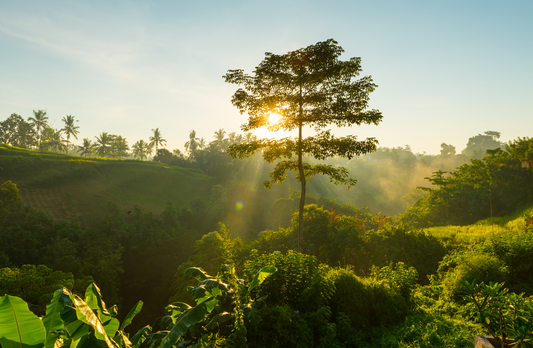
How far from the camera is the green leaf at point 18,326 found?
234 centimetres

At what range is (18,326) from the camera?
2377 millimetres

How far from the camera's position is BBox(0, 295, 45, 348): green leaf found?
7.69ft

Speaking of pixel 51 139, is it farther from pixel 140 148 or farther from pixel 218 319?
pixel 218 319

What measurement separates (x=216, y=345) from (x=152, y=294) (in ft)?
64.7

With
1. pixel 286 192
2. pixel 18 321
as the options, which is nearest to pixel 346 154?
pixel 18 321

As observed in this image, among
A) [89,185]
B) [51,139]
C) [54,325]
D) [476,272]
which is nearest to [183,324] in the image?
[54,325]

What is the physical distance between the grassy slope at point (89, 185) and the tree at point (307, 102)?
25977mm

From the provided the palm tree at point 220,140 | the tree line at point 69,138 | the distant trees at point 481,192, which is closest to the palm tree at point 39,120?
the tree line at point 69,138

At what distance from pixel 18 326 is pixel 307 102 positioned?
34.1 ft

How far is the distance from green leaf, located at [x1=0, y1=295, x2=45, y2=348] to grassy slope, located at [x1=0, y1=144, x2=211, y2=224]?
31309mm

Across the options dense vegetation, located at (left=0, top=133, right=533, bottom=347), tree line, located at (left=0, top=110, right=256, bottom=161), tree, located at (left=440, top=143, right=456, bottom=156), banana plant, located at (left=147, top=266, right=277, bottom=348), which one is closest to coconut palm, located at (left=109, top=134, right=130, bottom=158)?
tree line, located at (left=0, top=110, right=256, bottom=161)

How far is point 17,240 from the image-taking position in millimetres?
18641

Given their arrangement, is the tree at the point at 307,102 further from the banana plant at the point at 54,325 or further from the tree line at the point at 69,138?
the tree line at the point at 69,138

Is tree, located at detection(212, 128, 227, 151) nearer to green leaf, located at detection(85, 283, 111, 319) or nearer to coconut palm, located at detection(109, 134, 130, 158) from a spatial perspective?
coconut palm, located at detection(109, 134, 130, 158)
